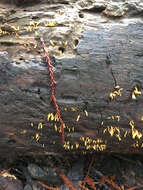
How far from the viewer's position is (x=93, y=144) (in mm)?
2656

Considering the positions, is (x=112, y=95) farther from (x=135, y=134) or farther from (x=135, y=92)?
(x=135, y=134)

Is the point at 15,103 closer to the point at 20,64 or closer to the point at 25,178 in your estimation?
the point at 20,64

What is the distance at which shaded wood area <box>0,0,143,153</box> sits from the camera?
237cm

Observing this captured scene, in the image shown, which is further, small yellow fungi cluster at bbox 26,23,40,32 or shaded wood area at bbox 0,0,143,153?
small yellow fungi cluster at bbox 26,23,40,32

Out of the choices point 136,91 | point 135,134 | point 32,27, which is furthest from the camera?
point 32,27

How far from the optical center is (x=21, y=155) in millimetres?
2918

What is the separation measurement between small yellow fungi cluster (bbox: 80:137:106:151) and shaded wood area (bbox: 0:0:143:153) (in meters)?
0.09

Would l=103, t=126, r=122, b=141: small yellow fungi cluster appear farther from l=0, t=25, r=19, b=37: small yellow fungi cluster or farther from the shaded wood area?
l=0, t=25, r=19, b=37: small yellow fungi cluster

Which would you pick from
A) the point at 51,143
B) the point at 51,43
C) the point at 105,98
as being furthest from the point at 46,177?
the point at 51,43

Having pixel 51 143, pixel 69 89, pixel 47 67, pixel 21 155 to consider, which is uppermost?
pixel 47 67

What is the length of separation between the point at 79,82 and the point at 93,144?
2.85 feet

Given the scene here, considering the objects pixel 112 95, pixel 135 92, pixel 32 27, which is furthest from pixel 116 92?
pixel 32 27

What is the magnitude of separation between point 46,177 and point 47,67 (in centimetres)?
164

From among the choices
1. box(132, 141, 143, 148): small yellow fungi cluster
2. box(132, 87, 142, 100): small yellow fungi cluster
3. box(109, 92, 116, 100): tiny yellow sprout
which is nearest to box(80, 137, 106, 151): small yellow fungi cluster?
box(132, 141, 143, 148): small yellow fungi cluster
